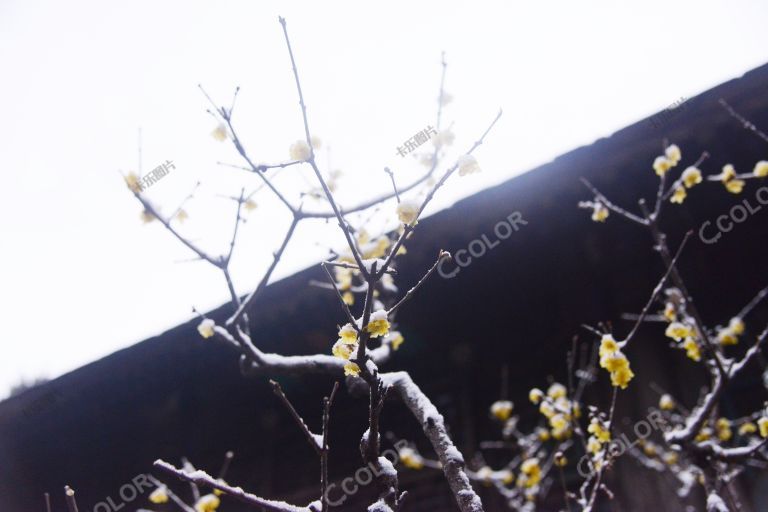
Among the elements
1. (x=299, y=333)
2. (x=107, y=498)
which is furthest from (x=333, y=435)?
(x=107, y=498)

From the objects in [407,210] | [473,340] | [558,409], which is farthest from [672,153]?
[473,340]

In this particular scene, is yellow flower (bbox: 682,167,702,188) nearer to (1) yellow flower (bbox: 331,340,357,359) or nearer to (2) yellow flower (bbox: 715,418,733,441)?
(2) yellow flower (bbox: 715,418,733,441)

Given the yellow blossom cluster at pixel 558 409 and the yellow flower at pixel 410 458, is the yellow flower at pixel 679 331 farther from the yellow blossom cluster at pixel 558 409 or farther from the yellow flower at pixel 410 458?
the yellow flower at pixel 410 458

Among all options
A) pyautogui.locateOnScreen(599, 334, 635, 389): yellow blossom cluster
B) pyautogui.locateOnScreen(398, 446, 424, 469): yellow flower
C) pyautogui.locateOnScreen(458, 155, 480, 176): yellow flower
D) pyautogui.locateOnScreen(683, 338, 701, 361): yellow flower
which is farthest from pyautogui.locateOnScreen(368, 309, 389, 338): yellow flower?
pyautogui.locateOnScreen(398, 446, 424, 469): yellow flower

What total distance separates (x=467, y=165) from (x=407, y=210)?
343 mm

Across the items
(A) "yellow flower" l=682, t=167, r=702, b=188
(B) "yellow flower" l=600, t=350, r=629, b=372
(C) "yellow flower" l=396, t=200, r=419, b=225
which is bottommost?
(B) "yellow flower" l=600, t=350, r=629, b=372

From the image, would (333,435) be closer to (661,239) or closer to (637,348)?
(637,348)

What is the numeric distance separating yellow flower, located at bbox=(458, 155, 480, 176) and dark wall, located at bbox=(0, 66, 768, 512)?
114cm

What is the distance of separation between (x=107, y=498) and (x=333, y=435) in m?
3.26

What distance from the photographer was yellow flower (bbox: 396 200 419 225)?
5.09 feet

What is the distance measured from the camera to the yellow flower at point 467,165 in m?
1.72

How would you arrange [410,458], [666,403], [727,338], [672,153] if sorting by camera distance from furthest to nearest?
[410,458], [666,403], [727,338], [672,153]

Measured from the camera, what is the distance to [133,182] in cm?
266

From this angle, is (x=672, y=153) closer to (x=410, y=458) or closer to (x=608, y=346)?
(x=608, y=346)
